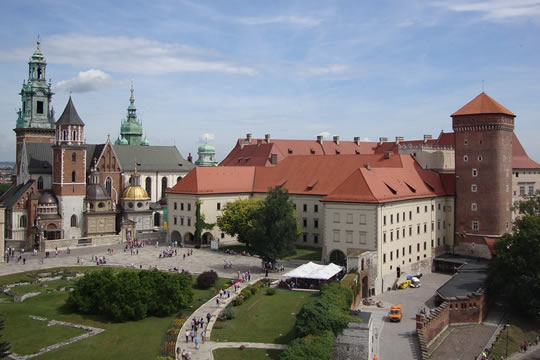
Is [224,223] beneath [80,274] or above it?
above

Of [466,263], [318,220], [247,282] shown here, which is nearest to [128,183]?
[318,220]

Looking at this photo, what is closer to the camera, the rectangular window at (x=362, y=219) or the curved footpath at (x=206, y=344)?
the curved footpath at (x=206, y=344)

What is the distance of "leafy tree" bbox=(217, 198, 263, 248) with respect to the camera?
219 feet

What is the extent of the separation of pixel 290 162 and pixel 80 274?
3567cm

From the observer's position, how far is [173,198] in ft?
250

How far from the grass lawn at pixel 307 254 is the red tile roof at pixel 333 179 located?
7457 millimetres

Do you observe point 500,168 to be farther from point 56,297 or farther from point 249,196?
point 56,297

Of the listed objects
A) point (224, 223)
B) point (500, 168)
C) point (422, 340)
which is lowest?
point (422, 340)

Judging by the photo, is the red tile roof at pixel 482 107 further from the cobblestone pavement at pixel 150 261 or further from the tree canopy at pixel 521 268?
the cobblestone pavement at pixel 150 261

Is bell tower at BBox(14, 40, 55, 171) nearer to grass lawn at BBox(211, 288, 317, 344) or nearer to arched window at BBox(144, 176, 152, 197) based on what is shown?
arched window at BBox(144, 176, 152, 197)

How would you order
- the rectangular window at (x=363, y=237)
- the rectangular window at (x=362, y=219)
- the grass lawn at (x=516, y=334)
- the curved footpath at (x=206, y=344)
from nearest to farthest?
the curved footpath at (x=206, y=344)
the grass lawn at (x=516, y=334)
the rectangular window at (x=363, y=237)
the rectangular window at (x=362, y=219)

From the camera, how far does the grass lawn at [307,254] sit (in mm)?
64637

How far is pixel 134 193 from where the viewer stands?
85.2 m

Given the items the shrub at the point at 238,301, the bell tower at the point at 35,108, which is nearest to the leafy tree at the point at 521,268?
the shrub at the point at 238,301
